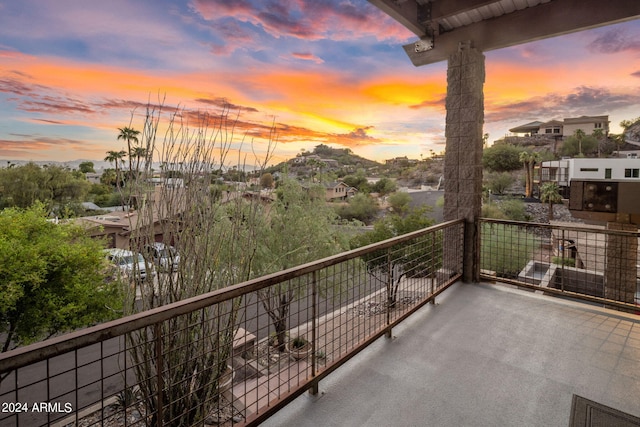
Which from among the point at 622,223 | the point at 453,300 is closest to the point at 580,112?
the point at 622,223

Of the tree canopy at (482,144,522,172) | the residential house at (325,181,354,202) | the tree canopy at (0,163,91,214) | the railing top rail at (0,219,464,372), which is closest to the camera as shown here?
the railing top rail at (0,219,464,372)

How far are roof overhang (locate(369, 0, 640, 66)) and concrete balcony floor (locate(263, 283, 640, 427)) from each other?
111 inches

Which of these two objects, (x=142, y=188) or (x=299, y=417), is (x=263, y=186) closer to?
(x=142, y=188)

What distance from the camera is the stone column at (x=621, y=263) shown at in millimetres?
3959

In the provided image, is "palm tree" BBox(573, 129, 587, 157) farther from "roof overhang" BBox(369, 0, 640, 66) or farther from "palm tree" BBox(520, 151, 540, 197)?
"roof overhang" BBox(369, 0, 640, 66)

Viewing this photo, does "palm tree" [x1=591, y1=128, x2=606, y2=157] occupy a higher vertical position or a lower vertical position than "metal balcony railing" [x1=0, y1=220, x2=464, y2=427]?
higher

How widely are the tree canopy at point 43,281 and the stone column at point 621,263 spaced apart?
26.1 feet

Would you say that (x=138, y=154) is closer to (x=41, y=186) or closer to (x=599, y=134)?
(x=599, y=134)

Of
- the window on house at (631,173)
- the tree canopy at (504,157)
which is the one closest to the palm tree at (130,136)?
the window on house at (631,173)

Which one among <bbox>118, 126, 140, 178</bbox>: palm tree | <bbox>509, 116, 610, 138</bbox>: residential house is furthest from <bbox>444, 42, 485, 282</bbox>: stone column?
<bbox>509, 116, 610, 138</bbox>: residential house

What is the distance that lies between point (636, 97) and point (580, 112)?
126cm

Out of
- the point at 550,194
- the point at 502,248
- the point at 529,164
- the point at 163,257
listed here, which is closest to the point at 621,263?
the point at 502,248

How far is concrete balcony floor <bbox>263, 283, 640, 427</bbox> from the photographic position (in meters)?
1.76

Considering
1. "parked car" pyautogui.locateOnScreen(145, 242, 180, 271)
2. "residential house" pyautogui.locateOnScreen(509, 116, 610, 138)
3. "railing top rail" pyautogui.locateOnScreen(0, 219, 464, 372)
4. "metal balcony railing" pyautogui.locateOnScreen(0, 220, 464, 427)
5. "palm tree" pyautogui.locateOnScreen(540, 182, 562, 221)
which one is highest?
"residential house" pyautogui.locateOnScreen(509, 116, 610, 138)
